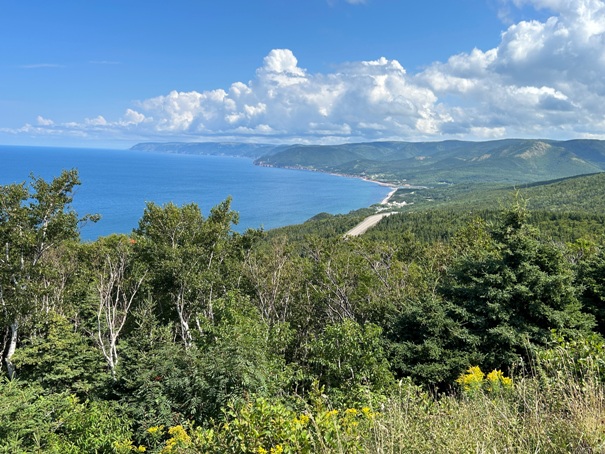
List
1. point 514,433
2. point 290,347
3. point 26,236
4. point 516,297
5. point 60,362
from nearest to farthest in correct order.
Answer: point 514,433
point 516,297
point 26,236
point 60,362
point 290,347

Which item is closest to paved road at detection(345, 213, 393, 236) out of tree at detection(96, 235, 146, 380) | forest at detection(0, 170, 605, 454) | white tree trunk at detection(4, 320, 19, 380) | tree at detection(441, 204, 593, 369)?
forest at detection(0, 170, 605, 454)

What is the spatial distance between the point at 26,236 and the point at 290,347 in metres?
11.8

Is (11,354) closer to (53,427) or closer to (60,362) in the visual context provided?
(60,362)

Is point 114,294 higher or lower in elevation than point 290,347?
higher

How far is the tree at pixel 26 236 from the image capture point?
A: 13484 mm

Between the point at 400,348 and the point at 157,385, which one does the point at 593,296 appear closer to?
the point at 400,348

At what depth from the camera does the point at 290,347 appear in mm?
17859

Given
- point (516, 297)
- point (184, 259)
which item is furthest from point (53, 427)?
point (516, 297)

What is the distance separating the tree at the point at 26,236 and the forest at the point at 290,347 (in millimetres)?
64

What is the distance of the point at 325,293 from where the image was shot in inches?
712

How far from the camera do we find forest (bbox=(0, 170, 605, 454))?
4320mm

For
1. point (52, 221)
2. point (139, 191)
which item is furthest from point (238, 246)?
point (139, 191)

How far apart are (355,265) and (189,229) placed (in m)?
9.63

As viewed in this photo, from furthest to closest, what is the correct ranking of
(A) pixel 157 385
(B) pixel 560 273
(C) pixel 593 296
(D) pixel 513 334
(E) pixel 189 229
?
(E) pixel 189 229 → (C) pixel 593 296 → (B) pixel 560 273 → (D) pixel 513 334 → (A) pixel 157 385
